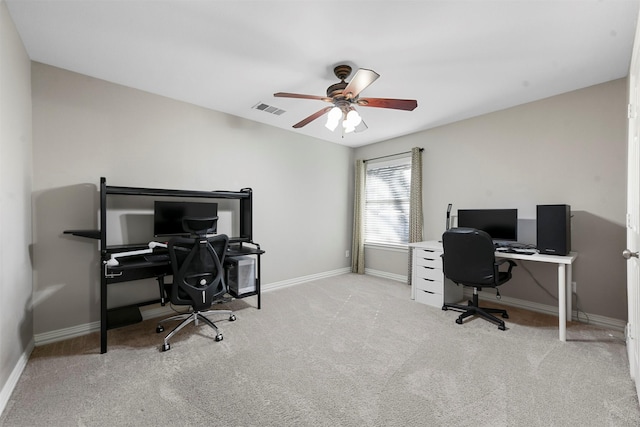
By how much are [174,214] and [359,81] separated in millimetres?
2313

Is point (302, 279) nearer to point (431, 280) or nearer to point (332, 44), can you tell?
point (431, 280)

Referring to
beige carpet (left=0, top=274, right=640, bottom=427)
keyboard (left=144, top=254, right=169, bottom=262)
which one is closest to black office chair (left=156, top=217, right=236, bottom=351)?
keyboard (left=144, top=254, right=169, bottom=262)

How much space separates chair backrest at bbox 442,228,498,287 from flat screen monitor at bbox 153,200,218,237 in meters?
2.73

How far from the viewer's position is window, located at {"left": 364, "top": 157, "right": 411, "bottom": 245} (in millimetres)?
4543

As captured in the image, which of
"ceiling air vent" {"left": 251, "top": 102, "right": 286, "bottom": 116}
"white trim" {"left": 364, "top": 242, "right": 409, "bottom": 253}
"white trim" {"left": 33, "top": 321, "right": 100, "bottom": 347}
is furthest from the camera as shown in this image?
"white trim" {"left": 364, "top": 242, "right": 409, "bottom": 253}

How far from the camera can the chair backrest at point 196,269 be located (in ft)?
7.46

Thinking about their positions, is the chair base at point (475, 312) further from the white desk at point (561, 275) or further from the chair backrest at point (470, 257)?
the white desk at point (561, 275)

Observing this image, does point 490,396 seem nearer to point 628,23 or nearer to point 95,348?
point 628,23

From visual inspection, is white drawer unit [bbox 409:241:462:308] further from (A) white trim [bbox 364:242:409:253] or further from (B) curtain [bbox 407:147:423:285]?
(A) white trim [bbox 364:242:409:253]

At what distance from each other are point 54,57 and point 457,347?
421 centimetres

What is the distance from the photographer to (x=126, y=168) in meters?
2.82

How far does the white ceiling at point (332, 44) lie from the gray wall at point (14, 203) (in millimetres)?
274

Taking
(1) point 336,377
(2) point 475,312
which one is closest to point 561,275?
(2) point 475,312

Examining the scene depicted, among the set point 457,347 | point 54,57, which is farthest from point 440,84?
point 54,57
